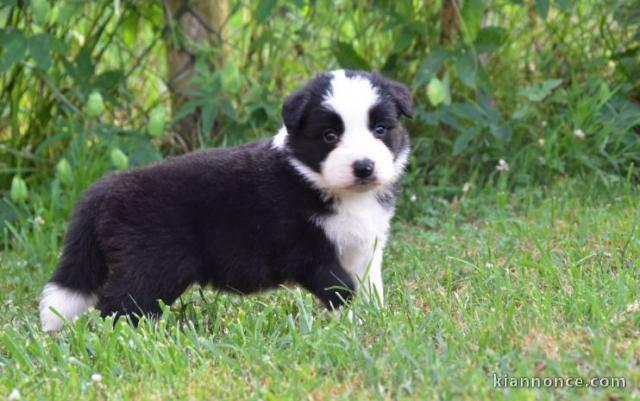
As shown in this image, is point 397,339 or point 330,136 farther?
point 330,136

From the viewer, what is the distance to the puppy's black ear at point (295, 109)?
383cm

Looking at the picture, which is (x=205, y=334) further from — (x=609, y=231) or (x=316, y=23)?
(x=316, y=23)

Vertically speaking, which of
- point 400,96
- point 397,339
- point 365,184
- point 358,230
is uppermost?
point 400,96

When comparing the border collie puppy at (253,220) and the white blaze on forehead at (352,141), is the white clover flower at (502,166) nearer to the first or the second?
the border collie puppy at (253,220)

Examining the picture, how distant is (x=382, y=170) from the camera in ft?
12.2

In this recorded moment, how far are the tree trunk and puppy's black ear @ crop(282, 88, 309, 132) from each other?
84.0 inches

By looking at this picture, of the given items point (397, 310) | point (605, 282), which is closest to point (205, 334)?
point (397, 310)

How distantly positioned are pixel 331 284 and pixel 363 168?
0.47 meters

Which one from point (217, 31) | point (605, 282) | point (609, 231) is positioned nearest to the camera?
point (605, 282)

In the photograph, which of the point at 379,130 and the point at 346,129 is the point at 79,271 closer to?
the point at 346,129

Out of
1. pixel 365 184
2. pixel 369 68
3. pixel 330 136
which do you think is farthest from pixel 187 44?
pixel 365 184

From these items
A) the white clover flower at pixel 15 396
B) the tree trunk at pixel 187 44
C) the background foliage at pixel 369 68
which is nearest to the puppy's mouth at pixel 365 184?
the white clover flower at pixel 15 396

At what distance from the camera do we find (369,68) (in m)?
5.82

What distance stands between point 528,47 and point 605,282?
2955 millimetres
